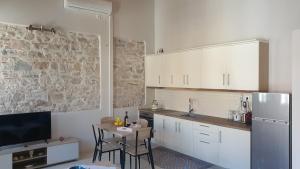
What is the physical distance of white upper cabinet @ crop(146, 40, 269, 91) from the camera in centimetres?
380

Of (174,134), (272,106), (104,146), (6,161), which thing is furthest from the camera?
(174,134)

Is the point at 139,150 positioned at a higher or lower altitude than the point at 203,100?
lower

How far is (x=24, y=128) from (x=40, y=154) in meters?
0.52

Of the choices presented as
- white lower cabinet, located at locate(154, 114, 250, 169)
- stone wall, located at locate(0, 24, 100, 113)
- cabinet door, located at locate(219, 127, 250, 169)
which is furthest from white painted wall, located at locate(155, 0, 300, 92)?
stone wall, located at locate(0, 24, 100, 113)

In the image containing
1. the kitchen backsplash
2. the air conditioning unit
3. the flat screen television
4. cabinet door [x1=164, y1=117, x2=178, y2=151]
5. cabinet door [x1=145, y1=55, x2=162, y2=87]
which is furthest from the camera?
cabinet door [x1=145, y1=55, x2=162, y2=87]

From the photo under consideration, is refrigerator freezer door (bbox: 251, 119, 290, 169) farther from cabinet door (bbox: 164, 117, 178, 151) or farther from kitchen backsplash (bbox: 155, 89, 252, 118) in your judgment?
cabinet door (bbox: 164, 117, 178, 151)

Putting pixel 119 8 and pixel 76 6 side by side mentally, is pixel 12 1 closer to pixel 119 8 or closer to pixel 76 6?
pixel 76 6

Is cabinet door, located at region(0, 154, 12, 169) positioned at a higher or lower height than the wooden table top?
lower

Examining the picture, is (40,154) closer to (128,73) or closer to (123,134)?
(123,134)

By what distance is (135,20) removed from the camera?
19.3 ft

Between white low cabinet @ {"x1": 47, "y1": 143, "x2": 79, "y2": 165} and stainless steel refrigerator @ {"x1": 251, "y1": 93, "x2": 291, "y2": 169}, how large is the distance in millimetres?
3018

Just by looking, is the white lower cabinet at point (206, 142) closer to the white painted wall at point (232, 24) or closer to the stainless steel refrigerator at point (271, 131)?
the stainless steel refrigerator at point (271, 131)

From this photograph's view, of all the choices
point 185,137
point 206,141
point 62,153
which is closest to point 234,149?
point 206,141

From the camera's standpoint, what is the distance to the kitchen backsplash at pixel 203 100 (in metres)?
4.48
